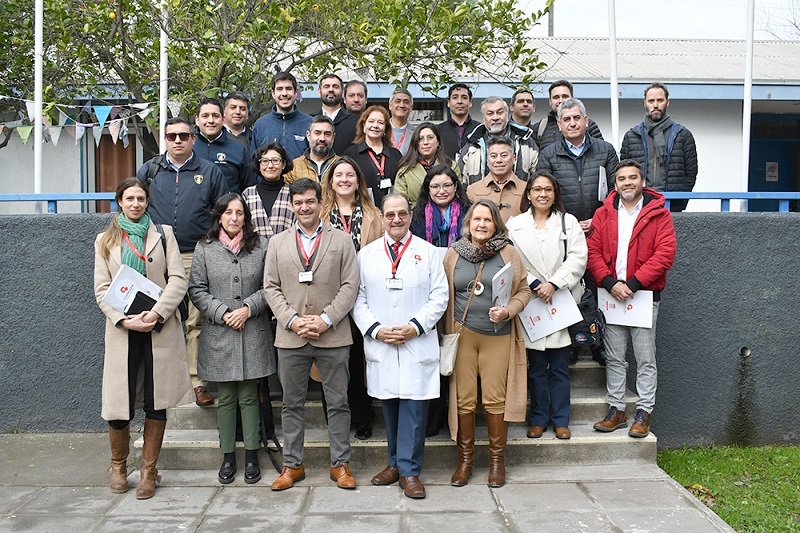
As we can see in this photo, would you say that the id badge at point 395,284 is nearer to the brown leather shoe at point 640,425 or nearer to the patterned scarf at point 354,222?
the patterned scarf at point 354,222

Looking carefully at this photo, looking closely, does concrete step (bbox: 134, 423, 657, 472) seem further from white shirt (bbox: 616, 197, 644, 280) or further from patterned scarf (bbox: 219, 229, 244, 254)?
patterned scarf (bbox: 219, 229, 244, 254)

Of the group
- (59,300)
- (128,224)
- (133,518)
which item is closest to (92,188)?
(59,300)

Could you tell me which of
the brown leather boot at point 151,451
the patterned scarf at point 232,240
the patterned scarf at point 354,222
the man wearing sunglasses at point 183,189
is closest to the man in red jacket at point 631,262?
the patterned scarf at point 354,222

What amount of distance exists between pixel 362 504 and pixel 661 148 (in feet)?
12.8

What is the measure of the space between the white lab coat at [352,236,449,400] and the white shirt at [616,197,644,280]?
143 centimetres

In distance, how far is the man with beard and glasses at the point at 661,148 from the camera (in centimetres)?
662

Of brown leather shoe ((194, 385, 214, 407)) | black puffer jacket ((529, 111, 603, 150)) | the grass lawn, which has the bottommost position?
the grass lawn

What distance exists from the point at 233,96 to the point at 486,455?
3496mm

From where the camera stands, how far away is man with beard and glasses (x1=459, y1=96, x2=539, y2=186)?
6.27 m

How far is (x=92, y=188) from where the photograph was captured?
463 inches

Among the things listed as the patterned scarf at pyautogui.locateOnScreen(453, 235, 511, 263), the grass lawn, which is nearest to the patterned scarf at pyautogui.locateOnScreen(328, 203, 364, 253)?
the patterned scarf at pyautogui.locateOnScreen(453, 235, 511, 263)

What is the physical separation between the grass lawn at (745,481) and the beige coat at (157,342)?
11.7ft

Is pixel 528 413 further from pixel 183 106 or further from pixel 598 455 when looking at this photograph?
pixel 183 106

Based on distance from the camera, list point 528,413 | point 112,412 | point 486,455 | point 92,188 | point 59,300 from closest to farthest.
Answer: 1. point 112,412
2. point 486,455
3. point 528,413
4. point 59,300
5. point 92,188
